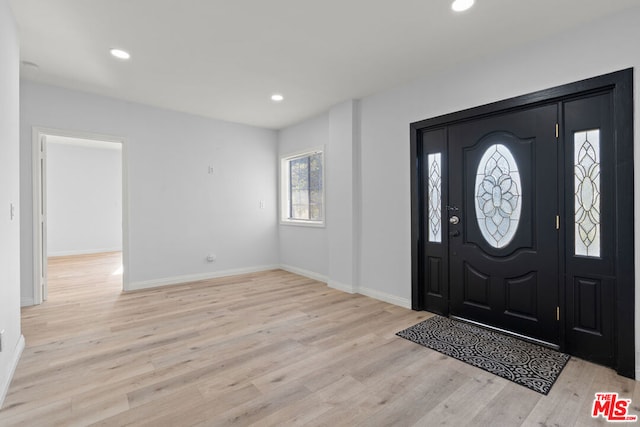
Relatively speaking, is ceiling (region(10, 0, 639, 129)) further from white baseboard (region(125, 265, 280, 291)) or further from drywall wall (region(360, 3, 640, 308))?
white baseboard (region(125, 265, 280, 291))

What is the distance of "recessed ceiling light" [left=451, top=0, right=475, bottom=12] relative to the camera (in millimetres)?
2196

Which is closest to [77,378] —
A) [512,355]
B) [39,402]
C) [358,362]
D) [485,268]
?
[39,402]

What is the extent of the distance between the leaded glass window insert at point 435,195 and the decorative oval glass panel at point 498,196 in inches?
16.7

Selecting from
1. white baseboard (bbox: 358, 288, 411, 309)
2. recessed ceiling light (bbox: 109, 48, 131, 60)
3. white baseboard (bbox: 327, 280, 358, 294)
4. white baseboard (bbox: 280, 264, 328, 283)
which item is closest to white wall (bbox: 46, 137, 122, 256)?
white baseboard (bbox: 280, 264, 328, 283)

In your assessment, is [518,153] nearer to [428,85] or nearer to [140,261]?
[428,85]

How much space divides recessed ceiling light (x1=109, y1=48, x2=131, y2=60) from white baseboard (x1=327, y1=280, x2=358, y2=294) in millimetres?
3668

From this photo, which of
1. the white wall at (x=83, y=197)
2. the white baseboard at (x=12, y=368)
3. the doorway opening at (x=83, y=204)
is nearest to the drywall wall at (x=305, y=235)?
the doorway opening at (x=83, y=204)

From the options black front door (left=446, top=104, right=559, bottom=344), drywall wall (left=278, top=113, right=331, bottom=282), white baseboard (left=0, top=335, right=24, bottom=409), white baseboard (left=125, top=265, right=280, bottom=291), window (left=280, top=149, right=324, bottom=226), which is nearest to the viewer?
white baseboard (left=0, top=335, right=24, bottom=409)

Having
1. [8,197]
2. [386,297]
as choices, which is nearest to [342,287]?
[386,297]

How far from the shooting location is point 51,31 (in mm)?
2615

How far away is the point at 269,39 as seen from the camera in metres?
2.73

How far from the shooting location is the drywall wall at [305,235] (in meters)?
5.01

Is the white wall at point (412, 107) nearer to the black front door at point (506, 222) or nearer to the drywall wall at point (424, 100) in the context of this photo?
the drywall wall at point (424, 100)

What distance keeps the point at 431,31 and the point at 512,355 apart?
2725 mm
